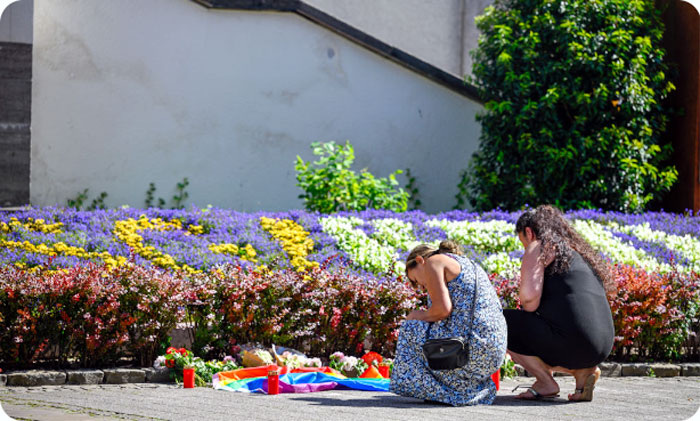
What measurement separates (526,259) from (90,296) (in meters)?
3.37

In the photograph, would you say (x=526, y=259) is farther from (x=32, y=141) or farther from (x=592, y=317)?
(x=32, y=141)

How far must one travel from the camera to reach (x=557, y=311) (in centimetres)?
589

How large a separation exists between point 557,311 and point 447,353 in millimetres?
929

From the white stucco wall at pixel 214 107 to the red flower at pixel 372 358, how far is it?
644cm

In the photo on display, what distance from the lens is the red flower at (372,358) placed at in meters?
6.84

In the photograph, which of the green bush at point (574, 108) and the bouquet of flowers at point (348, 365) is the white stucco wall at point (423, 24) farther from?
the bouquet of flowers at point (348, 365)

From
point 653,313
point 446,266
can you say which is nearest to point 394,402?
point 446,266

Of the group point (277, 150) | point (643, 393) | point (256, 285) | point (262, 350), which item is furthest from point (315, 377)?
point (277, 150)

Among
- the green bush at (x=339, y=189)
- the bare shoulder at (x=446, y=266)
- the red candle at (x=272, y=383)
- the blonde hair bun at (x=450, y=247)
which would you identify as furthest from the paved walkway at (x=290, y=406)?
the green bush at (x=339, y=189)

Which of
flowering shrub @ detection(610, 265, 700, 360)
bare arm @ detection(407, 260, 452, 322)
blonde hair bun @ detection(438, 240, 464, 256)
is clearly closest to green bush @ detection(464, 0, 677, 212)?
flowering shrub @ detection(610, 265, 700, 360)

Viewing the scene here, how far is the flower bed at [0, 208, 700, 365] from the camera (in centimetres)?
657

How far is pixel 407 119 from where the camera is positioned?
13797 mm

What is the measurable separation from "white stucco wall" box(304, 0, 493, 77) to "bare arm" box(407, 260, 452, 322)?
39.5 feet

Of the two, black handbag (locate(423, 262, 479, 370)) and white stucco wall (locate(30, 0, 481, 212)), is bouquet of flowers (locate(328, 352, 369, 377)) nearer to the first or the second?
black handbag (locate(423, 262, 479, 370))
